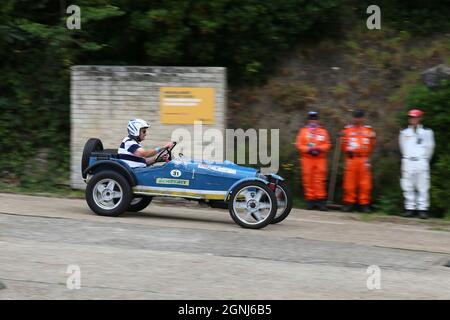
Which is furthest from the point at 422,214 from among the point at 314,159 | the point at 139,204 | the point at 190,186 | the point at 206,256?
the point at 206,256

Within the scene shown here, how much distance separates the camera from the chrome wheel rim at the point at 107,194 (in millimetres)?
11688

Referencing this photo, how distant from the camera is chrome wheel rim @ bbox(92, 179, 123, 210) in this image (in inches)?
460

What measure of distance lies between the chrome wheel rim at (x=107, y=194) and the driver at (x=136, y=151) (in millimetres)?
421

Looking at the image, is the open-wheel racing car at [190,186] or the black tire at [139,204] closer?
the open-wheel racing car at [190,186]

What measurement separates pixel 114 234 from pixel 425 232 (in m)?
5.12

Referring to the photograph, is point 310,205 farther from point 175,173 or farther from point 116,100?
point 116,100

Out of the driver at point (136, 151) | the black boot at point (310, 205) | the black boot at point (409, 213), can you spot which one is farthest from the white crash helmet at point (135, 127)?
the black boot at point (409, 213)

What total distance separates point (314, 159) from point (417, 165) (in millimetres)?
1895

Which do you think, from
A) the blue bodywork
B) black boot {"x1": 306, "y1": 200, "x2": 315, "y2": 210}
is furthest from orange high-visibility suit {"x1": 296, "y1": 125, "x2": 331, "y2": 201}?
the blue bodywork

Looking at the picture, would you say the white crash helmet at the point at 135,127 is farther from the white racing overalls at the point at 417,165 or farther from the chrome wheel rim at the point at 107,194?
the white racing overalls at the point at 417,165

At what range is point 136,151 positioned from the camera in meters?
11.7

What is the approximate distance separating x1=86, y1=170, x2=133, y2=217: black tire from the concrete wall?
129 inches

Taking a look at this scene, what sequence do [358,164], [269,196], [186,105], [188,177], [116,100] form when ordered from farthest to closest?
[116,100] → [186,105] → [358,164] → [188,177] → [269,196]
